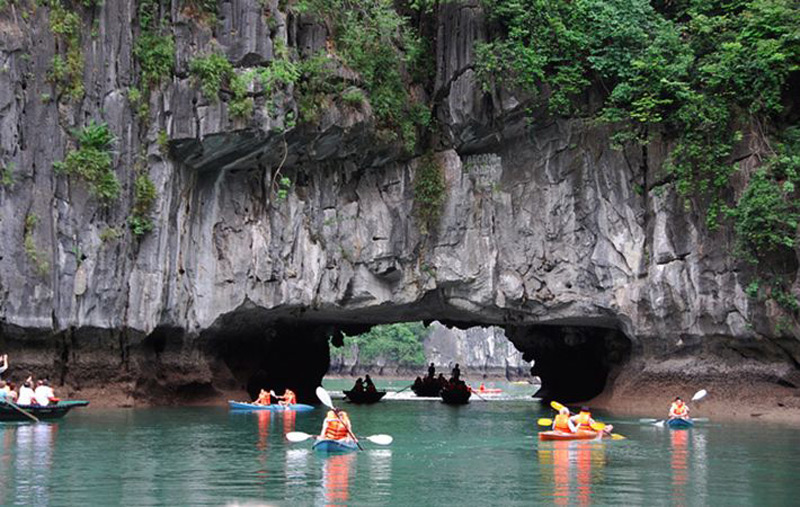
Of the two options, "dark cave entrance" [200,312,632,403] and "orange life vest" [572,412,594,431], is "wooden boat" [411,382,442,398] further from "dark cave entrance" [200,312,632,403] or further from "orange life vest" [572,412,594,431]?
"orange life vest" [572,412,594,431]

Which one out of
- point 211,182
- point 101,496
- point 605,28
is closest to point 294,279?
point 211,182

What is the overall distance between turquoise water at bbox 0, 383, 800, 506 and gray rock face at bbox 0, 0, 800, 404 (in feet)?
10.2

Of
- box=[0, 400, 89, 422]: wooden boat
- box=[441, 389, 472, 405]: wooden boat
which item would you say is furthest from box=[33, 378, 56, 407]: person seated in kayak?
box=[441, 389, 472, 405]: wooden boat

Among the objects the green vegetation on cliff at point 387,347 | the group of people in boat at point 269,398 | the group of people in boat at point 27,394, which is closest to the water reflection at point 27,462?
the group of people in boat at point 27,394

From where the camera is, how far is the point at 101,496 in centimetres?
1233

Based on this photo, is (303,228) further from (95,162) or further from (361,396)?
(361,396)

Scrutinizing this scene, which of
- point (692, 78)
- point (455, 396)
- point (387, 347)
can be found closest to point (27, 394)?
point (692, 78)

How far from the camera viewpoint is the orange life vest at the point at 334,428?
17047 millimetres

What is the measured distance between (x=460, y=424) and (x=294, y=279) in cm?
570

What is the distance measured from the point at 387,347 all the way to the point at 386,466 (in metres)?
58.7

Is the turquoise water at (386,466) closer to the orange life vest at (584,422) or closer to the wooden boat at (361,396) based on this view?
the orange life vest at (584,422)

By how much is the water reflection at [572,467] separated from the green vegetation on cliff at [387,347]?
5475 cm

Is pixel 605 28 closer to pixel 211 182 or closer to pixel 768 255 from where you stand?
pixel 768 255

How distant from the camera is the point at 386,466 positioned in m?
15.7
